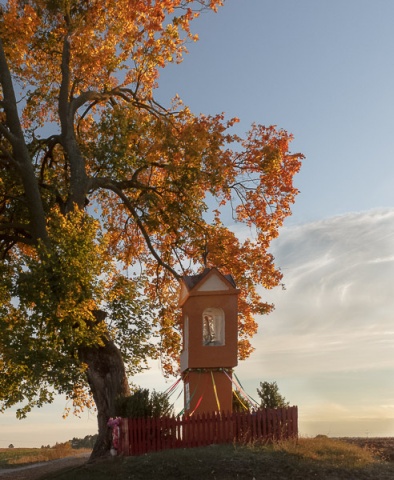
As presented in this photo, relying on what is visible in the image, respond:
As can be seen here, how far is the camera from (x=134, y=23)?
86.3 ft

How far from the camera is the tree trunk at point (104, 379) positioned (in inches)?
830

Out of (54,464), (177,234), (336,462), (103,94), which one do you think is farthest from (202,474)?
(103,94)

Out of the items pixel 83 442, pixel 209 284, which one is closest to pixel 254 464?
pixel 209 284

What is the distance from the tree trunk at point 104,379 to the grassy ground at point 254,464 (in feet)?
9.40

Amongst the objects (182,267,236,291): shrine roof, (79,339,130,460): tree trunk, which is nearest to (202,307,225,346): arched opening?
(182,267,236,291): shrine roof

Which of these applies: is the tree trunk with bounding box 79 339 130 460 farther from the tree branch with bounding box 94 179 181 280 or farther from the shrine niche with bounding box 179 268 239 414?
the tree branch with bounding box 94 179 181 280

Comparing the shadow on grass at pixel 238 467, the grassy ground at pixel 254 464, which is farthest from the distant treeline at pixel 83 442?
the shadow on grass at pixel 238 467

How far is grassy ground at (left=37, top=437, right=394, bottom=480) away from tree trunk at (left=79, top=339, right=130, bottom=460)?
286 centimetres

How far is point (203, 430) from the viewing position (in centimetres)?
1914

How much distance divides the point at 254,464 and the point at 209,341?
579 cm

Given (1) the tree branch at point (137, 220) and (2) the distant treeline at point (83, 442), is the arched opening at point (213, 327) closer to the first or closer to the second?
(1) the tree branch at point (137, 220)

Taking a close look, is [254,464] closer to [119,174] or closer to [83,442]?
[119,174]

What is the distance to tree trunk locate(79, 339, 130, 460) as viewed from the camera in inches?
830

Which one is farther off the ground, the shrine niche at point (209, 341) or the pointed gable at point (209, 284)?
the pointed gable at point (209, 284)
